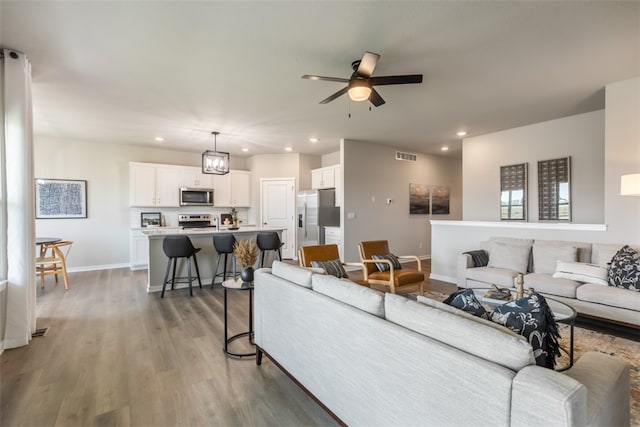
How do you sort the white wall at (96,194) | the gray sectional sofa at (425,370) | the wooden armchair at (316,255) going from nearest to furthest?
1. the gray sectional sofa at (425,370)
2. the wooden armchair at (316,255)
3. the white wall at (96,194)

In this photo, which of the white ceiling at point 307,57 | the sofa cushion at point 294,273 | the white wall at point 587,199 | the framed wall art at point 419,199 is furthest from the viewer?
the framed wall art at point 419,199

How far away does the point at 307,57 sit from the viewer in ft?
9.71

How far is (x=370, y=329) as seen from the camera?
1.43 meters

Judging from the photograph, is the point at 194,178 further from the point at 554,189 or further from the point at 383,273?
the point at 554,189

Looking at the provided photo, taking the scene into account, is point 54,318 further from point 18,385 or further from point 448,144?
point 448,144

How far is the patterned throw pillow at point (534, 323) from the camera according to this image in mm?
1231

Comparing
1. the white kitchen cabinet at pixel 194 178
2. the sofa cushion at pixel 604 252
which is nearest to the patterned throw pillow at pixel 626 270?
the sofa cushion at pixel 604 252

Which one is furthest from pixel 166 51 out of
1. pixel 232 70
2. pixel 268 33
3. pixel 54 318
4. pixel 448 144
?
pixel 448 144

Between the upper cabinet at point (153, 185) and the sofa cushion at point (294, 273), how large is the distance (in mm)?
5518

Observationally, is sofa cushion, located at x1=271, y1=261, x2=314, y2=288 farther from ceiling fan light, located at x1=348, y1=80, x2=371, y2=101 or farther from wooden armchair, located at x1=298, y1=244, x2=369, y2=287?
ceiling fan light, located at x1=348, y1=80, x2=371, y2=101

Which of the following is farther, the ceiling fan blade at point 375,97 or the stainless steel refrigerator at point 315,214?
the stainless steel refrigerator at point 315,214

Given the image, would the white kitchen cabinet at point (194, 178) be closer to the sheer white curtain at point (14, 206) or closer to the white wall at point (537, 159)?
the sheer white curtain at point (14, 206)

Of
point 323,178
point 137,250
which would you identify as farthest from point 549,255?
point 137,250

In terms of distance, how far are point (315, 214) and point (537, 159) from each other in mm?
4418
